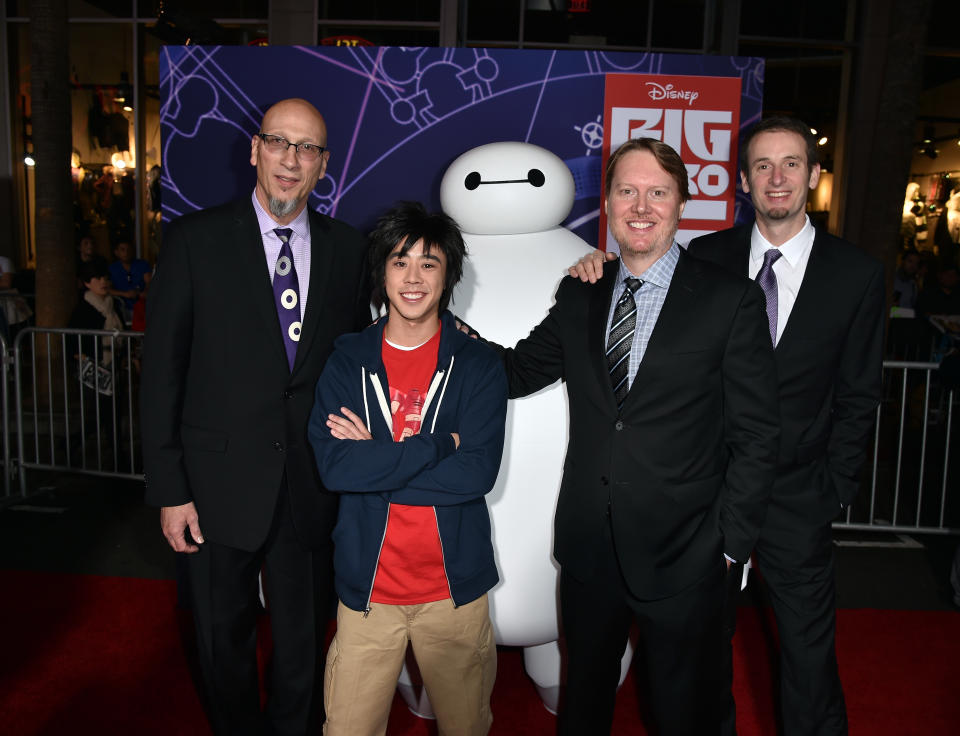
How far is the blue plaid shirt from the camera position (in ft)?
6.31

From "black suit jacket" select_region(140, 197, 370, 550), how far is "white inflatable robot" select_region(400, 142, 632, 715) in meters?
0.58

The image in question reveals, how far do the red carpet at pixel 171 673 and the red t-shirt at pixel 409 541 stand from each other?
3.06 ft

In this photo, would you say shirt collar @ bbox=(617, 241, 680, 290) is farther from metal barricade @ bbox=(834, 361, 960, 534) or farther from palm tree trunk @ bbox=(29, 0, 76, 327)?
palm tree trunk @ bbox=(29, 0, 76, 327)

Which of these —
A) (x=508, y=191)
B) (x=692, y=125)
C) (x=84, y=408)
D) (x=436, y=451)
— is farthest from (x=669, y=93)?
(x=84, y=408)

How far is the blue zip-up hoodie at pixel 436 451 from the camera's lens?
191cm

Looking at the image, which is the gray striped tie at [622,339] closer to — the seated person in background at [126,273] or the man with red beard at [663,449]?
the man with red beard at [663,449]

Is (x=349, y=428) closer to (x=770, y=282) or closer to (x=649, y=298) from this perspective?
(x=649, y=298)

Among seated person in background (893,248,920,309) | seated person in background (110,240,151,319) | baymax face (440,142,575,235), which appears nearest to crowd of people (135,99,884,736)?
baymax face (440,142,575,235)

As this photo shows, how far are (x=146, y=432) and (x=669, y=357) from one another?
54.1 inches

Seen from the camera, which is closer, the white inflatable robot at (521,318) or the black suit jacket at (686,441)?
the black suit jacket at (686,441)

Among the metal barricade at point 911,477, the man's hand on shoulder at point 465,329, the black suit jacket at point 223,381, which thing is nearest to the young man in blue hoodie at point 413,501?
the man's hand on shoulder at point 465,329

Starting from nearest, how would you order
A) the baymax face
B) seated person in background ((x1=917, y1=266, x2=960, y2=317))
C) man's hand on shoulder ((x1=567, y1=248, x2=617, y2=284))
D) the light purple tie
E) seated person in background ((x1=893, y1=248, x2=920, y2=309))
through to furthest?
man's hand on shoulder ((x1=567, y1=248, x2=617, y2=284)), the light purple tie, the baymax face, seated person in background ((x1=917, y1=266, x2=960, y2=317)), seated person in background ((x1=893, y1=248, x2=920, y2=309))

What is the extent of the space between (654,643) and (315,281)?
1305 mm

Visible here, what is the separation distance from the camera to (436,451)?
187cm
